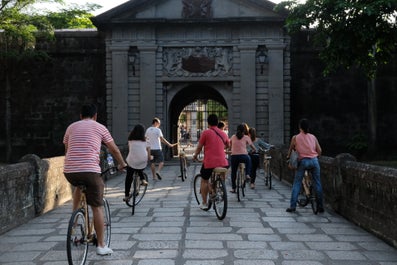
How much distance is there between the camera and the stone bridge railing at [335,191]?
6.39m

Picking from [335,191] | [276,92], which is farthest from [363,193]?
[276,92]

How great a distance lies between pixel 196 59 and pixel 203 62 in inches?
12.5

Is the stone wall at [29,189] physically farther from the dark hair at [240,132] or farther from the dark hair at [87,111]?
the dark hair at [240,132]

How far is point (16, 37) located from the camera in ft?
69.5

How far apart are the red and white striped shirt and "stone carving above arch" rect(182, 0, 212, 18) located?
1630 centimetres

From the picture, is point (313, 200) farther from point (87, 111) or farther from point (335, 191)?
point (87, 111)

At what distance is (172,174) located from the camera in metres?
16.5

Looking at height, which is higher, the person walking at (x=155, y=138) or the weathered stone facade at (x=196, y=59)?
the weathered stone facade at (x=196, y=59)

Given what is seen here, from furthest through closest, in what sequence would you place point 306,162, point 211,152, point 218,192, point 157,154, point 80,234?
1. point 157,154
2. point 306,162
3. point 211,152
4. point 218,192
5. point 80,234

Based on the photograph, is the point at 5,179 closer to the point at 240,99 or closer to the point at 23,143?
the point at 240,99

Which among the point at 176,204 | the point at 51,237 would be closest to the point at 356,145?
the point at 176,204

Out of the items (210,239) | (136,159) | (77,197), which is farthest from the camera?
(136,159)

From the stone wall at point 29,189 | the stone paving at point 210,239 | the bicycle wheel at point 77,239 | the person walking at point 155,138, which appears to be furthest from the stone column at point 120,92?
the bicycle wheel at point 77,239

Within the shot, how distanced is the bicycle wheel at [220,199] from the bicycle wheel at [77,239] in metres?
3.17
